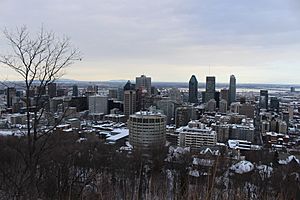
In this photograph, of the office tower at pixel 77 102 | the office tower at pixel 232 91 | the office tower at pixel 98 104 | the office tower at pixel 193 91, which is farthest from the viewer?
the office tower at pixel 232 91

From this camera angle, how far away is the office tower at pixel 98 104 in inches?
1193

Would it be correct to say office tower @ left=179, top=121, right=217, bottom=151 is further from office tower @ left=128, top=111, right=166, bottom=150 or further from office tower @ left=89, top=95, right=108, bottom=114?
office tower @ left=89, top=95, right=108, bottom=114

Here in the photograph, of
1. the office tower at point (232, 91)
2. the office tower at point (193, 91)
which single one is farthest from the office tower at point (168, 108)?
the office tower at point (232, 91)

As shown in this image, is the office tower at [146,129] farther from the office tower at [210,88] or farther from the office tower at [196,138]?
the office tower at [210,88]

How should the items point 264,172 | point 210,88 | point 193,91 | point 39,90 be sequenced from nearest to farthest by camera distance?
1. point 39,90
2. point 264,172
3. point 193,91
4. point 210,88

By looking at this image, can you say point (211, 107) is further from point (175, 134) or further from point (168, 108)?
point (175, 134)

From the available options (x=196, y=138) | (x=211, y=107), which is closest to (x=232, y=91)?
(x=211, y=107)

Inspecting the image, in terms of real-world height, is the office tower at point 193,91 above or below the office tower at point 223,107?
above

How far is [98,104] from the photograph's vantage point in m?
31.2

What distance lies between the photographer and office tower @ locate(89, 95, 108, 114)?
99.4ft

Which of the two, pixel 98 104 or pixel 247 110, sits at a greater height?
pixel 98 104

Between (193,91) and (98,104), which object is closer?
(98,104)

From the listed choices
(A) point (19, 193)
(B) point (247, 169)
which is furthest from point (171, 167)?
(A) point (19, 193)

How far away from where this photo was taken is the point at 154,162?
7.95 meters
